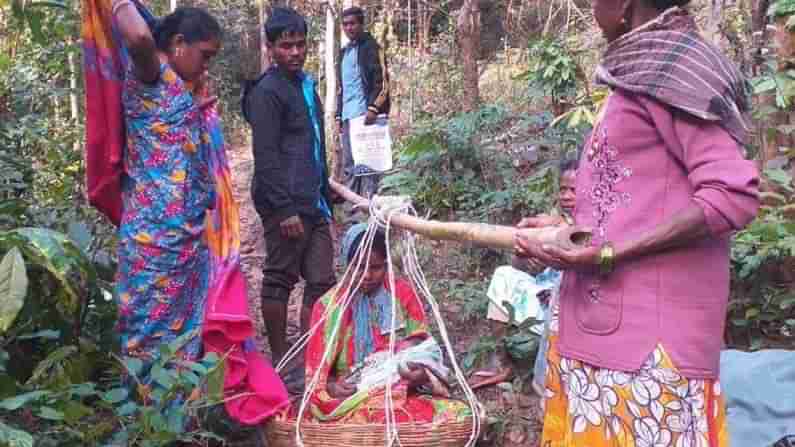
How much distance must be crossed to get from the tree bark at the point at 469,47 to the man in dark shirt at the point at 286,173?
4553 millimetres

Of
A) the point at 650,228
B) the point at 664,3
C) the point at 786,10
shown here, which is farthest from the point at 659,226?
the point at 786,10

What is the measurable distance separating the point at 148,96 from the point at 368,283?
3.55ft

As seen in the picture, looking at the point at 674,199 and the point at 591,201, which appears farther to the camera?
the point at 591,201

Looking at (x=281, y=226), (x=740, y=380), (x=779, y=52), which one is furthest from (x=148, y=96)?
(x=779, y=52)

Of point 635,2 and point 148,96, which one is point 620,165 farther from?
point 148,96

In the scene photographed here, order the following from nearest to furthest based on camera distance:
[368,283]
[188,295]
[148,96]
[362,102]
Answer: [148,96], [188,295], [368,283], [362,102]

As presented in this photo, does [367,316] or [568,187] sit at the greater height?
[568,187]

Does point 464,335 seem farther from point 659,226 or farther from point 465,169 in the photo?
point 659,226

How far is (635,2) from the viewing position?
1.70 metres

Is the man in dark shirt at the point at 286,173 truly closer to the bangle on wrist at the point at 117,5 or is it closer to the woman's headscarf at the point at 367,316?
the woman's headscarf at the point at 367,316

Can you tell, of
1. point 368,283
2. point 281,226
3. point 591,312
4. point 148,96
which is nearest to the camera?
point 591,312

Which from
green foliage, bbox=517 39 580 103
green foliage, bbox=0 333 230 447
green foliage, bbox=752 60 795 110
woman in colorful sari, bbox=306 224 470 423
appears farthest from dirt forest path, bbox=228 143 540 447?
green foliage, bbox=752 60 795 110

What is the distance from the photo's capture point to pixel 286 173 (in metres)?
3.87

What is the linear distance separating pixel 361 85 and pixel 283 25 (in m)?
2.73
